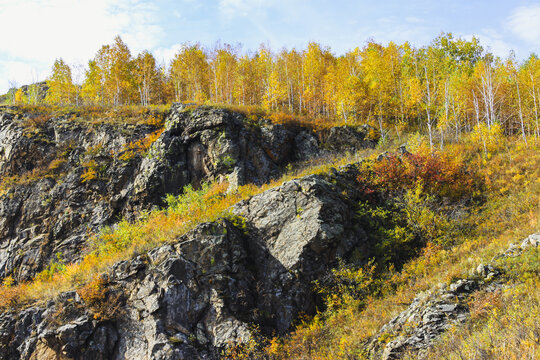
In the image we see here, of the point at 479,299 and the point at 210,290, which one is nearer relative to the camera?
the point at 479,299

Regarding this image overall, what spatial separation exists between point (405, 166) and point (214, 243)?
12645 mm

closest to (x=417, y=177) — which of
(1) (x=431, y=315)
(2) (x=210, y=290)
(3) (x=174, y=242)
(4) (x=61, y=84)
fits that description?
(1) (x=431, y=315)

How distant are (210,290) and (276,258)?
329 cm

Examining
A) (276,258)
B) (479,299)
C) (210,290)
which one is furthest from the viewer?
(276,258)

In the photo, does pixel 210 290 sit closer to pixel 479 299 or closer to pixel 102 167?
pixel 479 299

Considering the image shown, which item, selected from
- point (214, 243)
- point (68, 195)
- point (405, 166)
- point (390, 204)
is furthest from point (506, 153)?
point (68, 195)

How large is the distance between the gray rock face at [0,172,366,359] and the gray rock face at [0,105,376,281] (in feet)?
27.3

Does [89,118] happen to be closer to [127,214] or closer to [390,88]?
[127,214]

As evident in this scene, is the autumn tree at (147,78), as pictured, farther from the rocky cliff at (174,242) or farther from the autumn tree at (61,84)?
the rocky cliff at (174,242)

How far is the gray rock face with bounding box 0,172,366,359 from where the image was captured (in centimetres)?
1134

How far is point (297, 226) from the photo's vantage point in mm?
14227

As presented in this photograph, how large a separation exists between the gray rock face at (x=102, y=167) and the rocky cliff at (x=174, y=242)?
0.10 m

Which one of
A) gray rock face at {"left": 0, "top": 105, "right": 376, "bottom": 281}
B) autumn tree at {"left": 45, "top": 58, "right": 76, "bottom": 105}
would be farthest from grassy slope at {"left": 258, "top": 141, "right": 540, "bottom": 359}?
autumn tree at {"left": 45, "top": 58, "right": 76, "bottom": 105}

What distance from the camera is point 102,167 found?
80.3ft
